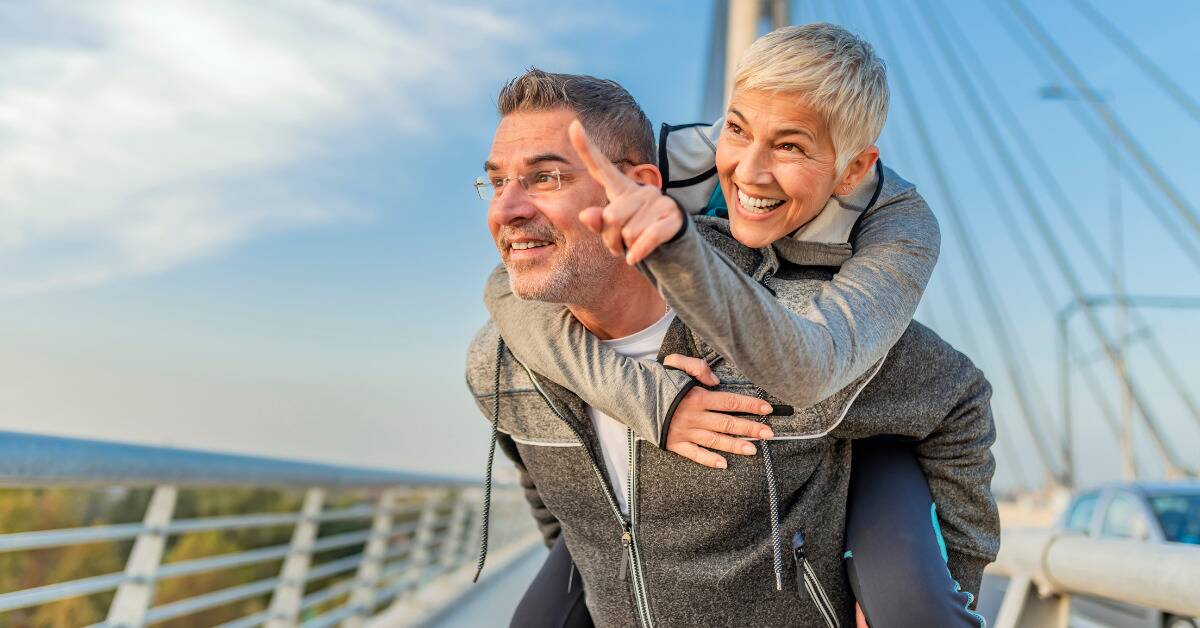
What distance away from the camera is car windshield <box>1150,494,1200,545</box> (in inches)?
221

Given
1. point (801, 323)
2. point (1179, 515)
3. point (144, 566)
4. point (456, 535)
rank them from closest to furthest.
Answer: point (801, 323) < point (144, 566) < point (1179, 515) < point (456, 535)

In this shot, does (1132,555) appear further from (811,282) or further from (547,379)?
(547,379)

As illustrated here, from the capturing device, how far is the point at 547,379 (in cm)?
229

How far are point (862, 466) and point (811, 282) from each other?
1.62 ft

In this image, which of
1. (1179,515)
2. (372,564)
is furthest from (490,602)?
(1179,515)

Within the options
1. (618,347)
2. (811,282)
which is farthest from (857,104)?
(618,347)

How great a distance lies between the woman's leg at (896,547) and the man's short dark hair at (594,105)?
91cm

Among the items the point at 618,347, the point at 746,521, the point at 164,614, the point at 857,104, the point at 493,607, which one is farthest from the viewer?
the point at 493,607

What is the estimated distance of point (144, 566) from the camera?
3.35 meters

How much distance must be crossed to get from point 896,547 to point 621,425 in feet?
2.10

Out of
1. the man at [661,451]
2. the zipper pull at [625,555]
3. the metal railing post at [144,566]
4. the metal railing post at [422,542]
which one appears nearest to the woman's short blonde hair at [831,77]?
the man at [661,451]

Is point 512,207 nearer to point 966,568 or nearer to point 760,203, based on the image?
point 760,203

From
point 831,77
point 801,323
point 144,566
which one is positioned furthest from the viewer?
point 144,566

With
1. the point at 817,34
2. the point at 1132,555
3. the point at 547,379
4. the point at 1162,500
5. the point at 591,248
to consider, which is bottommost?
the point at 1162,500
